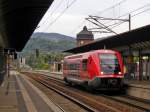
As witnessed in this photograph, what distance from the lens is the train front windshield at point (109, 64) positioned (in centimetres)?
2970

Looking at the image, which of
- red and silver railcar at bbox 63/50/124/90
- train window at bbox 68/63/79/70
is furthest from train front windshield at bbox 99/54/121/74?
train window at bbox 68/63/79/70

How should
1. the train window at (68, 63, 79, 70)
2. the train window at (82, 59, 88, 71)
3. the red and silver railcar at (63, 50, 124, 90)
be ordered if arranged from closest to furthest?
the red and silver railcar at (63, 50, 124, 90) → the train window at (82, 59, 88, 71) → the train window at (68, 63, 79, 70)

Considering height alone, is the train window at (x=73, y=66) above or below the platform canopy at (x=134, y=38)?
below

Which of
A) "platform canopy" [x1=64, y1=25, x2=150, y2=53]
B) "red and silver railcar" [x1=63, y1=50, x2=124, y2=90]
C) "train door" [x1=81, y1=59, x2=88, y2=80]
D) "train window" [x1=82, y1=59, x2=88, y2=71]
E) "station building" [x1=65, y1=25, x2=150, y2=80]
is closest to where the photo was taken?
"red and silver railcar" [x1=63, y1=50, x2=124, y2=90]

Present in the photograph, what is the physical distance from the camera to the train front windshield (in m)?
29.7

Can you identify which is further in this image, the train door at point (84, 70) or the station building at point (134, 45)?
the train door at point (84, 70)

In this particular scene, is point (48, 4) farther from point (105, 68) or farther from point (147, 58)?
point (147, 58)

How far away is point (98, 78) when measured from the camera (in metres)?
29.4

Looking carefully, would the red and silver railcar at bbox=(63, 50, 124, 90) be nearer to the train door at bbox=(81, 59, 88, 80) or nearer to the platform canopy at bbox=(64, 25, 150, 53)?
the train door at bbox=(81, 59, 88, 80)

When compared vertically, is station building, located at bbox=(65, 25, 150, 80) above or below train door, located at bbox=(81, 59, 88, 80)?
above

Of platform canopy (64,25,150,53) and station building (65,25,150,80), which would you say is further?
station building (65,25,150,80)

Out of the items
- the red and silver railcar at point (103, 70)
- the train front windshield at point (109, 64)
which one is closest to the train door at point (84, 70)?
the red and silver railcar at point (103, 70)

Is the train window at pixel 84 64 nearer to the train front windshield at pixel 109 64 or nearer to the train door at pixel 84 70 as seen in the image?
the train door at pixel 84 70

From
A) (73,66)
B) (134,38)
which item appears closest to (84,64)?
(134,38)
